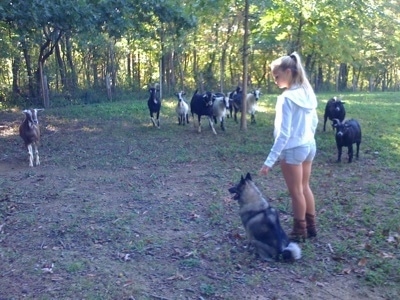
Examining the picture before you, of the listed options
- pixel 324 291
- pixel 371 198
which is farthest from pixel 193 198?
pixel 324 291

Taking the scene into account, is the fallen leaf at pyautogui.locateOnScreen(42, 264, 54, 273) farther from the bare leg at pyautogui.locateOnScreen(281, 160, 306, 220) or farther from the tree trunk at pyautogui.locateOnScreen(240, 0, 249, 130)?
the tree trunk at pyautogui.locateOnScreen(240, 0, 249, 130)

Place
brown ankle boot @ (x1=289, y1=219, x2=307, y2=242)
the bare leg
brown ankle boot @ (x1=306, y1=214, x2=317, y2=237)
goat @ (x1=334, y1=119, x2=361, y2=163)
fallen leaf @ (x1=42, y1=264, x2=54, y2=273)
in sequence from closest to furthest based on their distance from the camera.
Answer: fallen leaf @ (x1=42, y1=264, x2=54, y2=273) → the bare leg → brown ankle boot @ (x1=289, y1=219, x2=307, y2=242) → brown ankle boot @ (x1=306, y1=214, x2=317, y2=237) → goat @ (x1=334, y1=119, x2=361, y2=163)

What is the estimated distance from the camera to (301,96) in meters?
5.31

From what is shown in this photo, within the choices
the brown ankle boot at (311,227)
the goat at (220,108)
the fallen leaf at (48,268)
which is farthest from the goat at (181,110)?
the fallen leaf at (48,268)

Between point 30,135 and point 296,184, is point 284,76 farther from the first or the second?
point 30,135

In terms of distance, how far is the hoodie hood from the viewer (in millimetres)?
5270

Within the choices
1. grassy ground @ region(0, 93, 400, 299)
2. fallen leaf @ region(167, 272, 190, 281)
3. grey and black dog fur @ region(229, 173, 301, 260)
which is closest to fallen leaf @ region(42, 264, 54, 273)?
grassy ground @ region(0, 93, 400, 299)

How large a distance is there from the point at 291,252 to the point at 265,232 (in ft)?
1.16

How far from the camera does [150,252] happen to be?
18.9 ft

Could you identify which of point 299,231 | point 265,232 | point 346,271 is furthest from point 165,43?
point 346,271

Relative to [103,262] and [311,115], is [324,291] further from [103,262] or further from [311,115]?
[103,262]

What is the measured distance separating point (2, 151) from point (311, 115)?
9248 millimetres

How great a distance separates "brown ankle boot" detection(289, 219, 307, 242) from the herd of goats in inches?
194

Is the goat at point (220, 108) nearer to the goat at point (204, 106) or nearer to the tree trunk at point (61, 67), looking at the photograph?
the goat at point (204, 106)
